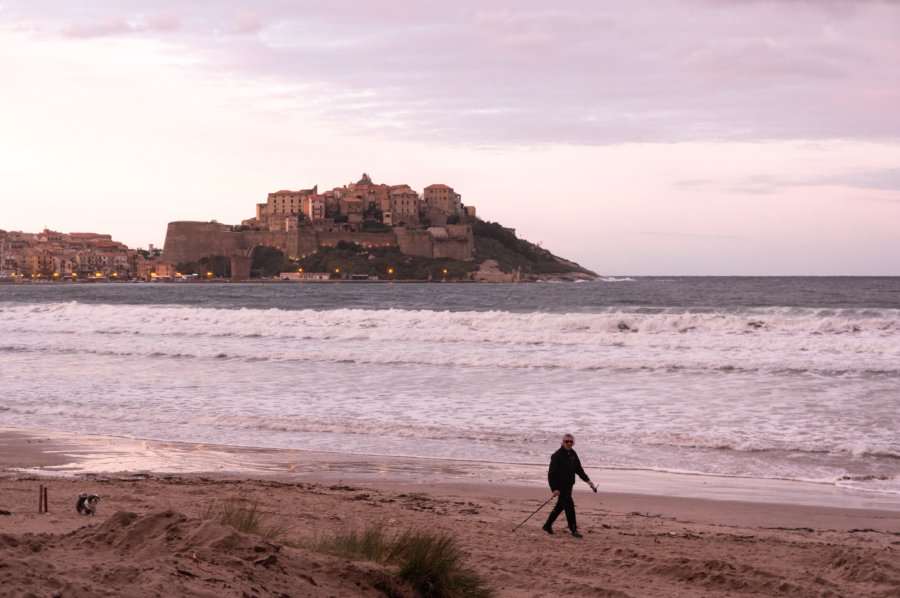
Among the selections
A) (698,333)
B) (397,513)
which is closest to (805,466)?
(397,513)

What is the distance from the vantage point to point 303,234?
142000 mm

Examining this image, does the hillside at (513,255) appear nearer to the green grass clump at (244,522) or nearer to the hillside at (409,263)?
the hillside at (409,263)

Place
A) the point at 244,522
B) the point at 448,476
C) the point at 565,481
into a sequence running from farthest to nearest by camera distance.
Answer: the point at 448,476 → the point at 565,481 → the point at 244,522

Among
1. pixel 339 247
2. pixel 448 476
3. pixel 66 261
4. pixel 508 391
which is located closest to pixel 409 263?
pixel 339 247

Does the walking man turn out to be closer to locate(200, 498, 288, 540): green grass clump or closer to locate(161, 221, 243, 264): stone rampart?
locate(200, 498, 288, 540): green grass clump

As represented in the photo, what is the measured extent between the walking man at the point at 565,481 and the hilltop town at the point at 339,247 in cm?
12709

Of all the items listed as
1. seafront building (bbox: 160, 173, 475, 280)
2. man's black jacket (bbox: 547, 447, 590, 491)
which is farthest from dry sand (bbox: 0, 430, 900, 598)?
seafront building (bbox: 160, 173, 475, 280)

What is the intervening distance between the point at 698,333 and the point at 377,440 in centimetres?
1922

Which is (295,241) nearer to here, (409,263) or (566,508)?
(409,263)

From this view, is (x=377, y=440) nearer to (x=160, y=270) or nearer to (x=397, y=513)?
(x=397, y=513)

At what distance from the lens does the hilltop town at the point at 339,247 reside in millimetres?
138500

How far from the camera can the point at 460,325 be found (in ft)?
106

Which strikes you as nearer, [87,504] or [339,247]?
[87,504]

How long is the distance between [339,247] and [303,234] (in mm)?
6752
